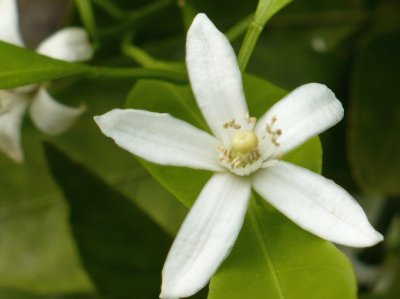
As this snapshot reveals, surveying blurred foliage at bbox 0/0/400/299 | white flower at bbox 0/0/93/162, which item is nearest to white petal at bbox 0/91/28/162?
white flower at bbox 0/0/93/162

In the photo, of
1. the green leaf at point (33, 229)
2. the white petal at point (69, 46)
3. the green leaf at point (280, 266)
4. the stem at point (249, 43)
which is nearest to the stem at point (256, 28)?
the stem at point (249, 43)

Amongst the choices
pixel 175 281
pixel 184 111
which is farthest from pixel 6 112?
pixel 175 281

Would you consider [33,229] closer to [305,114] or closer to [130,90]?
[130,90]

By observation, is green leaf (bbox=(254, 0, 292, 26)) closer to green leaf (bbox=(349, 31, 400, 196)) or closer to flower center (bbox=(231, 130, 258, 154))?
flower center (bbox=(231, 130, 258, 154))

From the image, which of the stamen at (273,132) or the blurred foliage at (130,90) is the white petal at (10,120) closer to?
the blurred foliage at (130,90)

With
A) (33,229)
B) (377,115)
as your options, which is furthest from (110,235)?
(377,115)
